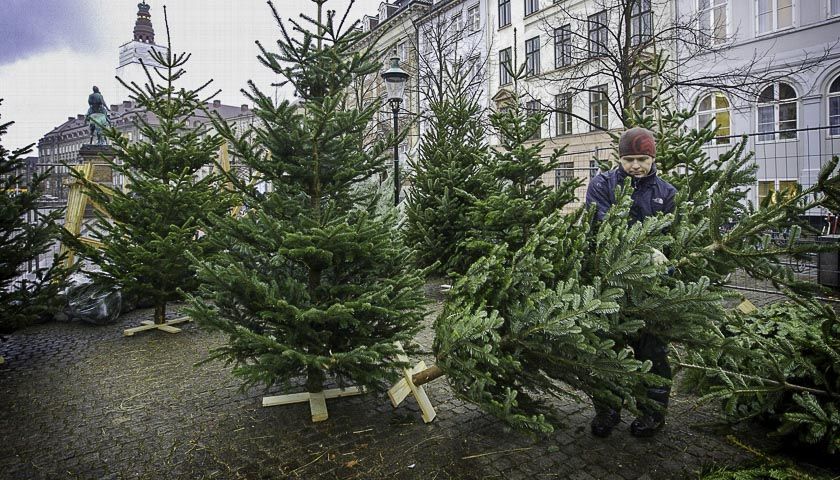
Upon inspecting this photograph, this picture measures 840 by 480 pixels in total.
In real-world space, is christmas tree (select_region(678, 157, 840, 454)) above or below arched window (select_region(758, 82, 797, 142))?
below

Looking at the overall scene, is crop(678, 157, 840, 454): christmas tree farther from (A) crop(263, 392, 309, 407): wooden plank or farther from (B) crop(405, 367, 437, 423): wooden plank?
(A) crop(263, 392, 309, 407): wooden plank

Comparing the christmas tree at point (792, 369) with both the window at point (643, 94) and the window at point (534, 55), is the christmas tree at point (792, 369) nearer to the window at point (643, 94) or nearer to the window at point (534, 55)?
the window at point (643, 94)

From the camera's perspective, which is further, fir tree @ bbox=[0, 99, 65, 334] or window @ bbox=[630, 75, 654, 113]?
window @ bbox=[630, 75, 654, 113]

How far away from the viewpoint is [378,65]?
16.1 feet

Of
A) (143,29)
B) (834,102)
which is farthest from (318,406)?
(143,29)

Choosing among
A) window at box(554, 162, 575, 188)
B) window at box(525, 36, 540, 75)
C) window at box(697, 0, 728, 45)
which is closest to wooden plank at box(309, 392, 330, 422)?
window at box(554, 162, 575, 188)

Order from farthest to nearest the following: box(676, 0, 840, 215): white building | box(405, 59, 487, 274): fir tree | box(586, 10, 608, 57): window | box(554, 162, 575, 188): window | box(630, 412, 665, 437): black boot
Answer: box(676, 0, 840, 215): white building
box(554, 162, 575, 188): window
box(586, 10, 608, 57): window
box(405, 59, 487, 274): fir tree
box(630, 412, 665, 437): black boot

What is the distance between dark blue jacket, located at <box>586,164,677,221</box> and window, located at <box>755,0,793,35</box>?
21.1m

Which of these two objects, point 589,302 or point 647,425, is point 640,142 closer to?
point 589,302

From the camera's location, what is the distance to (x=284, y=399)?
4.79 m

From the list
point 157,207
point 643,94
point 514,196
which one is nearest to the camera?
point 157,207

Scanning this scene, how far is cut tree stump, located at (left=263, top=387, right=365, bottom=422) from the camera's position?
4.48m

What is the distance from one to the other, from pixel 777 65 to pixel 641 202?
2084 cm

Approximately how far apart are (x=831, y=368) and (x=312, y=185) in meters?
3.99
